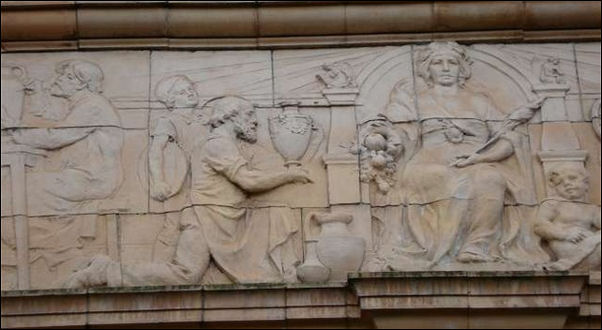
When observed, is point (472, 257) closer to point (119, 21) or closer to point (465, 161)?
point (465, 161)

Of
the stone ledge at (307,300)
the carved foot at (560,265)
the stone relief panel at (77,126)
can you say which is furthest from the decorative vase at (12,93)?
the carved foot at (560,265)

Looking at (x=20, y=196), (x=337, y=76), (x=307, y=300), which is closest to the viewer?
(x=307, y=300)

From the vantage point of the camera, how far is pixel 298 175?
11922mm

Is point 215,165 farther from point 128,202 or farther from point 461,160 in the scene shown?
point 461,160

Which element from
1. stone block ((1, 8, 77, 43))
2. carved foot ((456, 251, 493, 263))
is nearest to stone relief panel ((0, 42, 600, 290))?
carved foot ((456, 251, 493, 263))

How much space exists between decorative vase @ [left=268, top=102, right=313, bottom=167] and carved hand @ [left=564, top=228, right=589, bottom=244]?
218cm

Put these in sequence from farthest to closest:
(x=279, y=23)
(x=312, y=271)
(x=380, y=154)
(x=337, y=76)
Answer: (x=279, y=23) → (x=337, y=76) → (x=380, y=154) → (x=312, y=271)

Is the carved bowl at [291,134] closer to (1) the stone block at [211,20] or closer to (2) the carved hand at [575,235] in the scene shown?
(1) the stone block at [211,20]

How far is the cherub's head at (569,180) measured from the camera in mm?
11875

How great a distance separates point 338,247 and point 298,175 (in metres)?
0.72

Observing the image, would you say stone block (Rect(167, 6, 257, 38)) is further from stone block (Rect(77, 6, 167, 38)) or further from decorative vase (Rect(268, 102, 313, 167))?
decorative vase (Rect(268, 102, 313, 167))

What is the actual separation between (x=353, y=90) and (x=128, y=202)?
2048 millimetres

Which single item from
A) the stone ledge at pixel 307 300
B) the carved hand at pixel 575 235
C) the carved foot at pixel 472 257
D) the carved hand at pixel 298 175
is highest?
the carved hand at pixel 298 175

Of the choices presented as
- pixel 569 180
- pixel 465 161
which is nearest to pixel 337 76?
pixel 465 161
